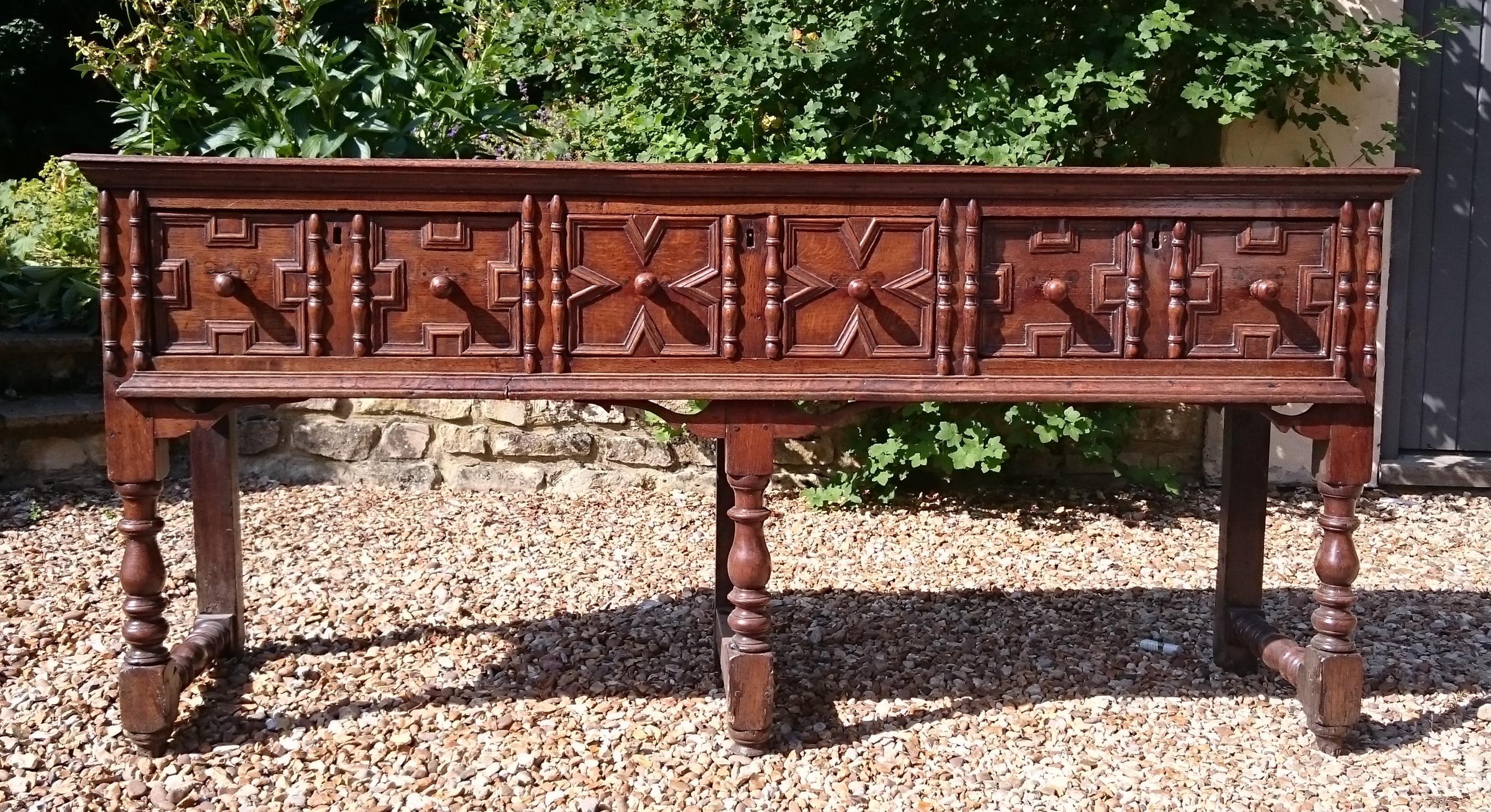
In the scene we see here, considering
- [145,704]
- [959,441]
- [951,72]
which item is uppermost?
[951,72]

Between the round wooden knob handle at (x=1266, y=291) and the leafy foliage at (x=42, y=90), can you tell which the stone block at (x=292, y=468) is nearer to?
the leafy foliage at (x=42, y=90)

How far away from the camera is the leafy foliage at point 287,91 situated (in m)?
3.63

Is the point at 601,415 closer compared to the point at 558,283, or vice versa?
the point at 558,283

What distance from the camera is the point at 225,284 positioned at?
7.57 feet

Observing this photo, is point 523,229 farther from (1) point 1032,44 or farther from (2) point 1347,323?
(1) point 1032,44

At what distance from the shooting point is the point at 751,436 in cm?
244

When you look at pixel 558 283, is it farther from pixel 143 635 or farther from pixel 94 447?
pixel 94 447

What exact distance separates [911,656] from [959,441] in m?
1.33

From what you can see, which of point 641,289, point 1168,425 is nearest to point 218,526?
point 641,289

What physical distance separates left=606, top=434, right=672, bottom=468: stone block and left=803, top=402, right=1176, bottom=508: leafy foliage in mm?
593

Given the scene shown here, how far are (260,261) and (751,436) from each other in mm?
1056

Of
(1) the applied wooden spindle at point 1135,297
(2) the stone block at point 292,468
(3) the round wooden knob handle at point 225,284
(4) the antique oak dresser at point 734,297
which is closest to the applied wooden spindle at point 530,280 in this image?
(4) the antique oak dresser at point 734,297

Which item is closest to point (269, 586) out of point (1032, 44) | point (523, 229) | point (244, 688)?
point (244, 688)

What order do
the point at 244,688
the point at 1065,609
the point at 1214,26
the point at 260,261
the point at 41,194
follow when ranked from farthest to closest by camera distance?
the point at 41,194 → the point at 1214,26 → the point at 1065,609 → the point at 244,688 → the point at 260,261
